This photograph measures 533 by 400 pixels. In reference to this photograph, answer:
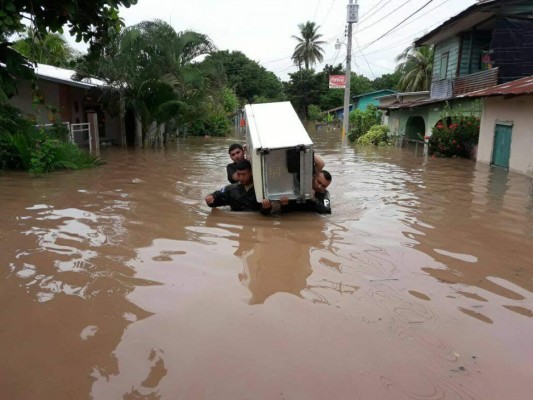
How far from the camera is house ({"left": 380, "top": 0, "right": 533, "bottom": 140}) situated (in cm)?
1683

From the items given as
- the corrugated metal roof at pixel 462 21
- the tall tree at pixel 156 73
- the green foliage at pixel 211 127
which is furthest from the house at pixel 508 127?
the green foliage at pixel 211 127

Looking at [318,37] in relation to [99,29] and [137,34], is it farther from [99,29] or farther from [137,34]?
[99,29]

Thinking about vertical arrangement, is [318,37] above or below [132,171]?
above

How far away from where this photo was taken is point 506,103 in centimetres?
1408

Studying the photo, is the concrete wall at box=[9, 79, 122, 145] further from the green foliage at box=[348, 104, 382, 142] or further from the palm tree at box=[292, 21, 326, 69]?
the palm tree at box=[292, 21, 326, 69]

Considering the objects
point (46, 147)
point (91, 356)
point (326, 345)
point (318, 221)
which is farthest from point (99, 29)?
point (46, 147)

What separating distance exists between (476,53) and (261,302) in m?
19.7

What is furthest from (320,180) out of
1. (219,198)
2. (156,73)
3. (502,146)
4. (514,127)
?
(156,73)

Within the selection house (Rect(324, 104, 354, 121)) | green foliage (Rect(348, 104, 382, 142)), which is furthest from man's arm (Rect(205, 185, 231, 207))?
house (Rect(324, 104, 354, 121))

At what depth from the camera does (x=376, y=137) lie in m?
25.6

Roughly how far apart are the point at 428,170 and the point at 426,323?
10638mm

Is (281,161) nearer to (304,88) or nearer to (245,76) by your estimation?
(245,76)

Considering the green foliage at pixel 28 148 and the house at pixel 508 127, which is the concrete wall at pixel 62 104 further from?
the house at pixel 508 127

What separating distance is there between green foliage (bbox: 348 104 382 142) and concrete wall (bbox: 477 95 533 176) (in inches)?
499
